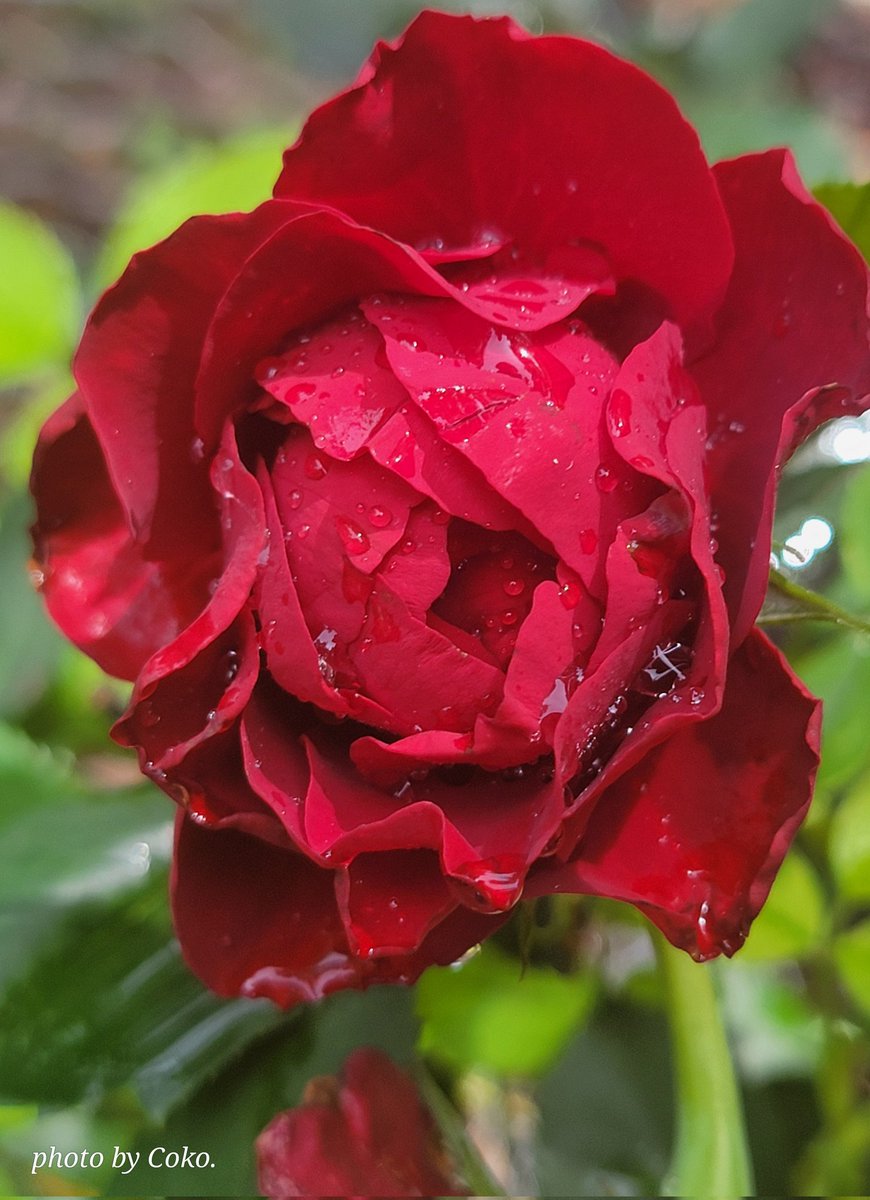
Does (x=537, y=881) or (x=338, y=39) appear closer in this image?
(x=537, y=881)

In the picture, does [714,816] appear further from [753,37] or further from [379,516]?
[753,37]

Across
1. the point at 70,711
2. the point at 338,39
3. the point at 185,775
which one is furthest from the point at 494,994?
the point at 338,39

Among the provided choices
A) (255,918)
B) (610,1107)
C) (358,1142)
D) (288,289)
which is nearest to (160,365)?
(288,289)

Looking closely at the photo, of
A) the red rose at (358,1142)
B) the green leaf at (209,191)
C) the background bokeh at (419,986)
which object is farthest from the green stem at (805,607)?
the green leaf at (209,191)

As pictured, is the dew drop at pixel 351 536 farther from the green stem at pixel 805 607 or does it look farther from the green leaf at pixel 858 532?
the green leaf at pixel 858 532

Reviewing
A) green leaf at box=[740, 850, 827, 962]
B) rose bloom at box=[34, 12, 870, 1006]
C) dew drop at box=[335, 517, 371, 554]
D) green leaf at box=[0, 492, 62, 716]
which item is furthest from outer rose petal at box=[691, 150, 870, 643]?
green leaf at box=[0, 492, 62, 716]

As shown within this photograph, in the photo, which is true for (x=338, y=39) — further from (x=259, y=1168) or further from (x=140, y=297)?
(x=259, y=1168)
